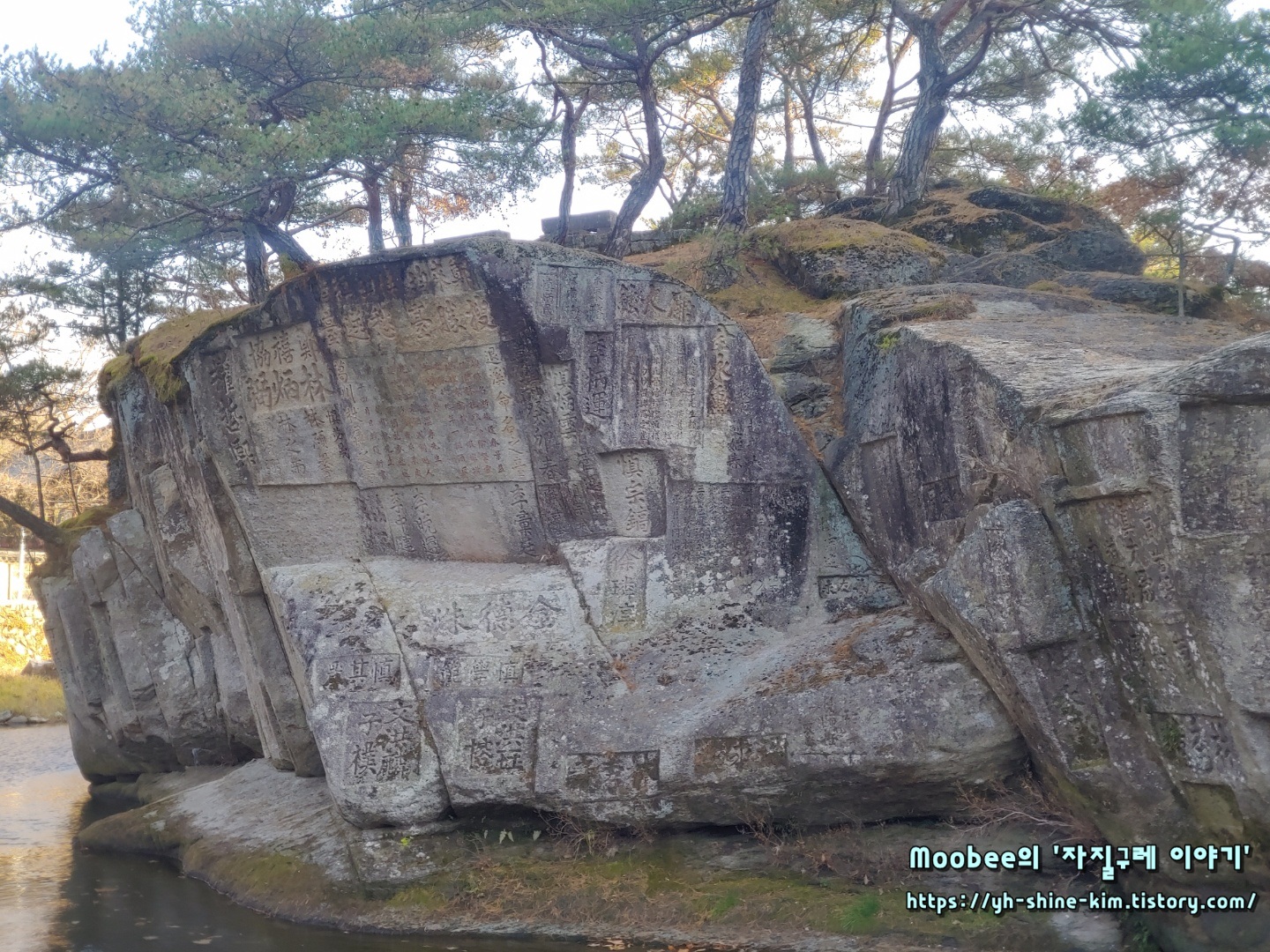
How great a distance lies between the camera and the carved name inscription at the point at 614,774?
827 cm

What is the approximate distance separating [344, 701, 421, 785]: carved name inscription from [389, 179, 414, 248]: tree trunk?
8245 millimetres

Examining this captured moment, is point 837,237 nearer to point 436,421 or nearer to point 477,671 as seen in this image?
point 436,421

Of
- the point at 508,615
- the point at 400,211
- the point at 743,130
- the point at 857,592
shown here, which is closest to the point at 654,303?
the point at 508,615

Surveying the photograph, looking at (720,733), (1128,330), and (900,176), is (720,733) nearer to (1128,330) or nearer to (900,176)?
(1128,330)

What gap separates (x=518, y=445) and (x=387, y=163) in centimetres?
503

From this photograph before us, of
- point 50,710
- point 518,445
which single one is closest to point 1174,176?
point 518,445

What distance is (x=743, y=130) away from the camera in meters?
14.1

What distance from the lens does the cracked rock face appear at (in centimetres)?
815

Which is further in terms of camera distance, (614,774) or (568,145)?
(568,145)

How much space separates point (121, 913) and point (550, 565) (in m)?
4.49

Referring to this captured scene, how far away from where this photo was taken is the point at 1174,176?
11.5m

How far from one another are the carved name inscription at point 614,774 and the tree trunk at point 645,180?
7890 millimetres

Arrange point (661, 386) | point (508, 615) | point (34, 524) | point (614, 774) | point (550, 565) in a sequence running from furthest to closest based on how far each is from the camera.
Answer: point (34, 524)
point (550, 565)
point (661, 386)
point (508, 615)
point (614, 774)

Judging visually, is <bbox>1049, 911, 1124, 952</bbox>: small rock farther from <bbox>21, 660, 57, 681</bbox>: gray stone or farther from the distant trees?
<bbox>21, 660, 57, 681</bbox>: gray stone
